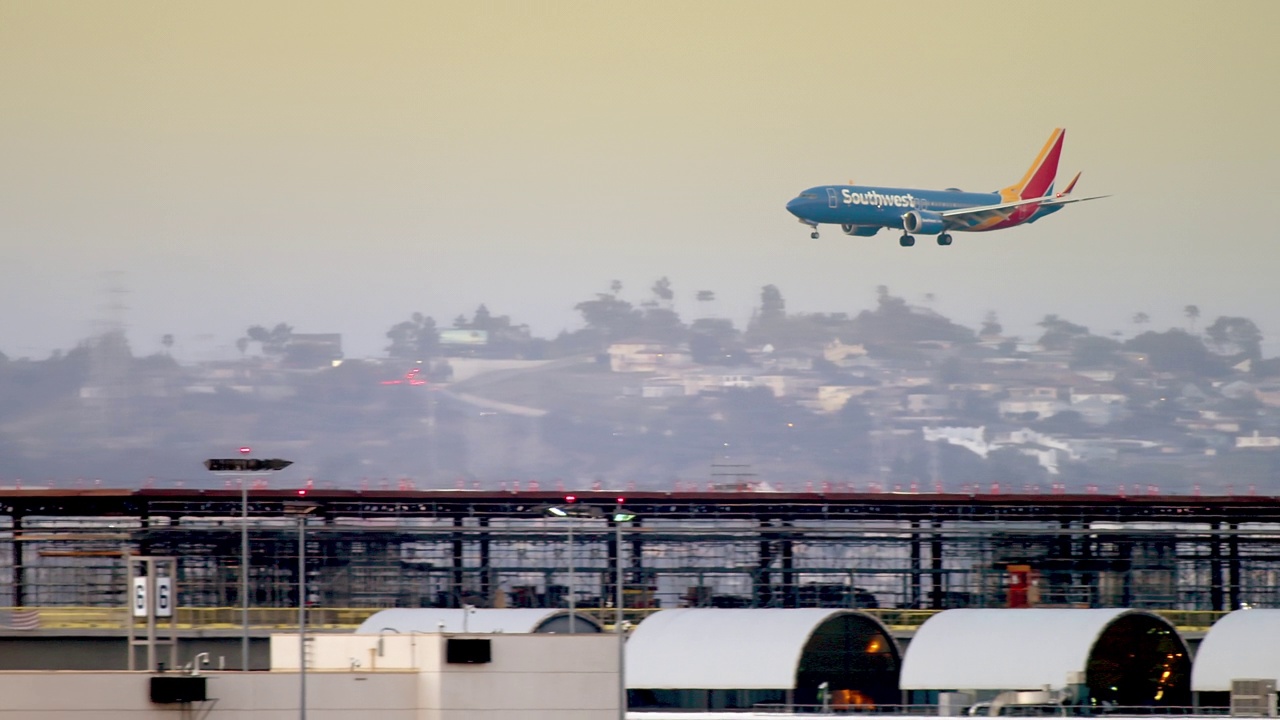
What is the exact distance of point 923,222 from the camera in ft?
334

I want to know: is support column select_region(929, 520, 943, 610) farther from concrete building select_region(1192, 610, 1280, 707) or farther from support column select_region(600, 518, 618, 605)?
concrete building select_region(1192, 610, 1280, 707)

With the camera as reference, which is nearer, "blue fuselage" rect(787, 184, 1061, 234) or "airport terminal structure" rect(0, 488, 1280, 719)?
"airport terminal structure" rect(0, 488, 1280, 719)

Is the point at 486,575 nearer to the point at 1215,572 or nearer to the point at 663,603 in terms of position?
the point at 663,603

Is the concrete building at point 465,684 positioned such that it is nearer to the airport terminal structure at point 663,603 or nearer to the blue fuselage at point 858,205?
the airport terminal structure at point 663,603

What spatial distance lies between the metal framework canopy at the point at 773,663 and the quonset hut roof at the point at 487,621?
119 inches

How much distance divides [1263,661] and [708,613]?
18219mm

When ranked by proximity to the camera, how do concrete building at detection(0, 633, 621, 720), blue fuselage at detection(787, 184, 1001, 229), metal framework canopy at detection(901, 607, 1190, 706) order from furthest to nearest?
1. blue fuselage at detection(787, 184, 1001, 229)
2. metal framework canopy at detection(901, 607, 1190, 706)
3. concrete building at detection(0, 633, 621, 720)

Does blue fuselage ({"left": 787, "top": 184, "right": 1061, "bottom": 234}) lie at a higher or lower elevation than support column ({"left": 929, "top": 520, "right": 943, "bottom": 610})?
higher

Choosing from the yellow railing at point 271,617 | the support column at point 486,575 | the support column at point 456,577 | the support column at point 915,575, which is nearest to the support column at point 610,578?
the support column at point 486,575

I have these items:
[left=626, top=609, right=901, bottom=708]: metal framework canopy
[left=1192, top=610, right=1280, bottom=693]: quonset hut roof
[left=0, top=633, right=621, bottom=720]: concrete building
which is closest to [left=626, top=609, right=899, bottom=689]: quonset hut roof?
[left=626, top=609, right=901, bottom=708]: metal framework canopy

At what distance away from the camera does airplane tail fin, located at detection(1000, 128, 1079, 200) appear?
104812 mm

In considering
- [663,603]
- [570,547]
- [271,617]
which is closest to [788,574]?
[663,603]

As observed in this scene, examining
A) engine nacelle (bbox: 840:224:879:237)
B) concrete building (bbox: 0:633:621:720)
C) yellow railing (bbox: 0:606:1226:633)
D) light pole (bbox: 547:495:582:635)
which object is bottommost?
yellow railing (bbox: 0:606:1226:633)

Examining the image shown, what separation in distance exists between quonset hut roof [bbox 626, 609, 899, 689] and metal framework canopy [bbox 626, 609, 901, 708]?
0.03 meters
